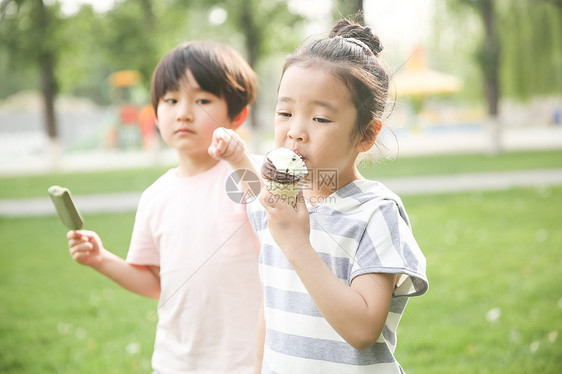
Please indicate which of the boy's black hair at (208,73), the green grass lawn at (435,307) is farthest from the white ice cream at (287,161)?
the green grass lawn at (435,307)

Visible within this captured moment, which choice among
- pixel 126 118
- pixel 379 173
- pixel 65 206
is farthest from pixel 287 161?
pixel 126 118

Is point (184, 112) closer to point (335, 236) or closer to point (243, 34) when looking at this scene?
point (335, 236)

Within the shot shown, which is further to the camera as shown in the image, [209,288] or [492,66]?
[492,66]

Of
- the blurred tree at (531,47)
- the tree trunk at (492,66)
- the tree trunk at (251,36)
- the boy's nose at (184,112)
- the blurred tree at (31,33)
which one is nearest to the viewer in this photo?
the boy's nose at (184,112)

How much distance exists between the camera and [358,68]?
1.30 metres

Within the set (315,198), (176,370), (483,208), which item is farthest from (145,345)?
(483,208)

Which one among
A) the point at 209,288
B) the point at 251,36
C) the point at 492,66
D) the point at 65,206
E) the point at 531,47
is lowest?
the point at 492,66

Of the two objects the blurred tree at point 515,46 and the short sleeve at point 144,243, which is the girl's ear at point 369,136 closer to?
the short sleeve at point 144,243

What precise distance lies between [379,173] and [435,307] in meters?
7.09

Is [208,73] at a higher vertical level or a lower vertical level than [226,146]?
higher

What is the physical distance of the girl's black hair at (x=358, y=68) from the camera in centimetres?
128

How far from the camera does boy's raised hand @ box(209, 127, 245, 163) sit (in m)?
1.43

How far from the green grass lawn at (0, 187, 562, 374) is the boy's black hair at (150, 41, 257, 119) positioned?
1.01 m

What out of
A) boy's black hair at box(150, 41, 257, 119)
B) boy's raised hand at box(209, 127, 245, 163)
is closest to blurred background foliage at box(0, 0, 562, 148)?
boy's black hair at box(150, 41, 257, 119)
